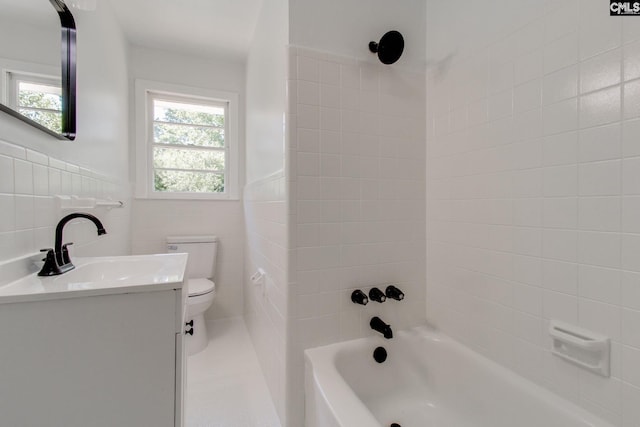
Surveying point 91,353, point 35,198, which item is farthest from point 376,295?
point 35,198

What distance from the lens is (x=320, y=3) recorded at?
4.10 ft

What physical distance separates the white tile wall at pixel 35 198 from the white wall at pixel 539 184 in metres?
1.73

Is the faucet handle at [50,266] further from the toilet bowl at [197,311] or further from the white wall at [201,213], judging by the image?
the white wall at [201,213]

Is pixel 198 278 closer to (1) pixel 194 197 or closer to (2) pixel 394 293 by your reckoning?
(1) pixel 194 197

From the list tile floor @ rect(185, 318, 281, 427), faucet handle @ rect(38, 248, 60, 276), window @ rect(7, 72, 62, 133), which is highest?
window @ rect(7, 72, 62, 133)

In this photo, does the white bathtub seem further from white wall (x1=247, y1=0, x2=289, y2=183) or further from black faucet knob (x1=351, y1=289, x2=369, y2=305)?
white wall (x1=247, y1=0, x2=289, y2=183)

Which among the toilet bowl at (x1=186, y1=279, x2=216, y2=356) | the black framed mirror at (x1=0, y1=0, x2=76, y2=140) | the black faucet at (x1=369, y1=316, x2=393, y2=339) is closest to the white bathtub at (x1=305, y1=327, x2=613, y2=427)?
the black faucet at (x1=369, y1=316, x2=393, y2=339)

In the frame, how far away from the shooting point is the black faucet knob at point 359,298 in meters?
1.27

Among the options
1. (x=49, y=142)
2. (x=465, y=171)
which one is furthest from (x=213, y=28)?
(x=465, y=171)

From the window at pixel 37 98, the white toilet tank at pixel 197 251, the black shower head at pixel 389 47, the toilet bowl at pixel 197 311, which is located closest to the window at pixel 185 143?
the white toilet tank at pixel 197 251

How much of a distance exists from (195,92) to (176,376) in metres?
2.42

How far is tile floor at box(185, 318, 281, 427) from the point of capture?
1.39m

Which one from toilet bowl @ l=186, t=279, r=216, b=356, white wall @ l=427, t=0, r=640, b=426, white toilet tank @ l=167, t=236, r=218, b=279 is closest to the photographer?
white wall @ l=427, t=0, r=640, b=426

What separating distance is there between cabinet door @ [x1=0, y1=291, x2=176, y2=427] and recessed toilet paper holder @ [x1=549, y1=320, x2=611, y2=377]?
4.20 ft
